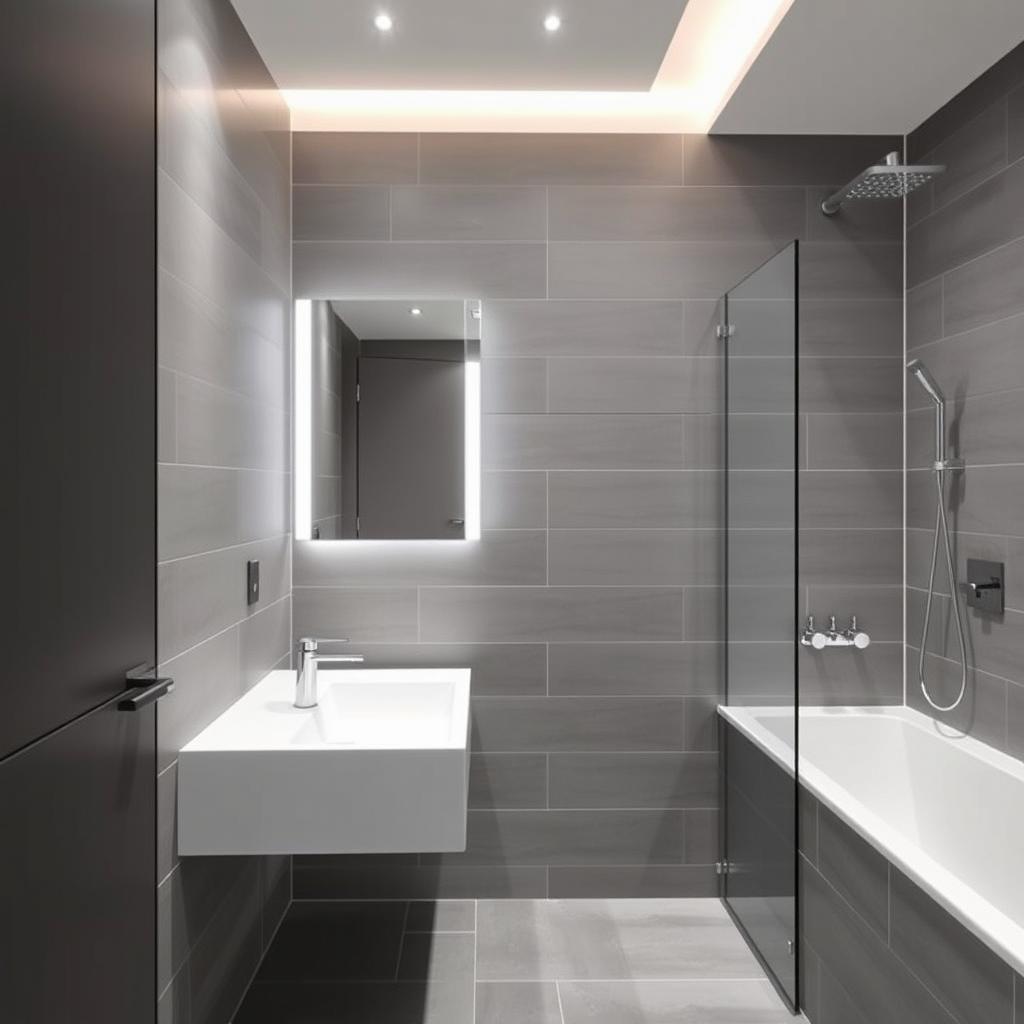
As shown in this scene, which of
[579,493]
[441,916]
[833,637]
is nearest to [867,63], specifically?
[579,493]

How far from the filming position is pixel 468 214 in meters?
2.83

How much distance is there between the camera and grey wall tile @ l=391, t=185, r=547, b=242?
9.25ft

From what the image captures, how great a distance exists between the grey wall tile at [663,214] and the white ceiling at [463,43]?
34 centimetres

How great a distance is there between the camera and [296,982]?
2.37 meters

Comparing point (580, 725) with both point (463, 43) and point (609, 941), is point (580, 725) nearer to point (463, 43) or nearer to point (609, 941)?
point (609, 941)

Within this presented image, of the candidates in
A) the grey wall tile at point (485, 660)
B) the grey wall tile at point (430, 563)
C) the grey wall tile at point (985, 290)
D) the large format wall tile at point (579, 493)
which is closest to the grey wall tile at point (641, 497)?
the large format wall tile at point (579, 493)

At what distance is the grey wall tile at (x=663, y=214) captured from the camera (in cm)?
283

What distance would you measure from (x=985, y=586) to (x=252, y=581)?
7.01ft

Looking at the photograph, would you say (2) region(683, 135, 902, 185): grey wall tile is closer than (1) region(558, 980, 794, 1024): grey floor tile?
No

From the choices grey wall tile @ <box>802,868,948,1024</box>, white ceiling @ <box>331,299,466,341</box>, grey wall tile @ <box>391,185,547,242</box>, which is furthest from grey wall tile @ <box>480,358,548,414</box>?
grey wall tile @ <box>802,868,948,1024</box>

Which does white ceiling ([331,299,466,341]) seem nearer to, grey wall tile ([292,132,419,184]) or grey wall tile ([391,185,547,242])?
grey wall tile ([391,185,547,242])

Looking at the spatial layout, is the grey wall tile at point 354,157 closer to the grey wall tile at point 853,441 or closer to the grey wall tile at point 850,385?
the grey wall tile at point 850,385

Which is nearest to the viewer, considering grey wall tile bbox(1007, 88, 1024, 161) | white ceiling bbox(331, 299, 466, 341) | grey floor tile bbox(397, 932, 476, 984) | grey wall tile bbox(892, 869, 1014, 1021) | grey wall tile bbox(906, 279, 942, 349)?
grey wall tile bbox(892, 869, 1014, 1021)

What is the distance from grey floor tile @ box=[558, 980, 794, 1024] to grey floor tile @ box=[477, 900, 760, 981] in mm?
43
